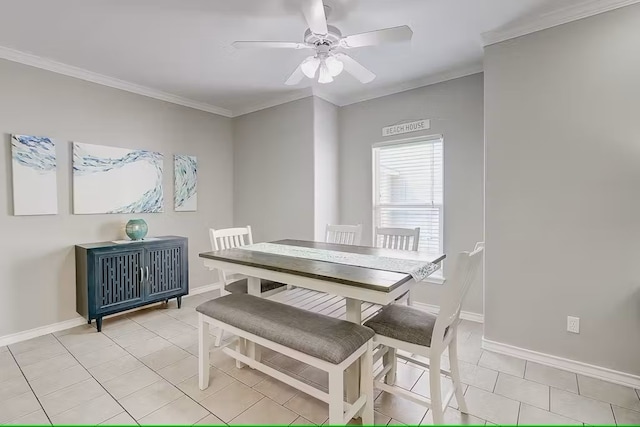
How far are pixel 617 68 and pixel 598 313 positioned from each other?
169cm

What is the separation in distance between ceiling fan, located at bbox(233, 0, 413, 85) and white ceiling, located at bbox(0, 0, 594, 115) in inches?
10.0

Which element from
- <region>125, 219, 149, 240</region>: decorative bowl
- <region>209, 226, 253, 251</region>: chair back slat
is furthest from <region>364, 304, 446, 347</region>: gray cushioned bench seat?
<region>125, 219, 149, 240</region>: decorative bowl

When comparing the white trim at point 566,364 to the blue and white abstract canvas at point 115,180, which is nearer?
the white trim at point 566,364

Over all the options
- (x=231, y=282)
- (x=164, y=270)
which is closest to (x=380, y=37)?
(x=231, y=282)

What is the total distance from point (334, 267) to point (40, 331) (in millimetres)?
2988

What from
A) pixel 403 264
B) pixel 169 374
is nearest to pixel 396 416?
pixel 403 264

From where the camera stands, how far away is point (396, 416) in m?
1.78

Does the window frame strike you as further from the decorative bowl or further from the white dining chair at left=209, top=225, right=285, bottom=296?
the decorative bowl

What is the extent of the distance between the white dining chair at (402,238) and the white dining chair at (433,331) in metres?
0.81

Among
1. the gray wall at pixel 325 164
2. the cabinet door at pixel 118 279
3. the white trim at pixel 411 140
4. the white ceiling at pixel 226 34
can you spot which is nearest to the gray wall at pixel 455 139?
the white trim at pixel 411 140

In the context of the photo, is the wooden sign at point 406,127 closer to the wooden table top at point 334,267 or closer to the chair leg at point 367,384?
the wooden table top at point 334,267

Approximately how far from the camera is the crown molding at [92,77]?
2693 millimetres

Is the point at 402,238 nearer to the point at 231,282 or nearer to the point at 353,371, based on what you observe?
the point at 353,371

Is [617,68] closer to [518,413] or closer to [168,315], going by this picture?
[518,413]
